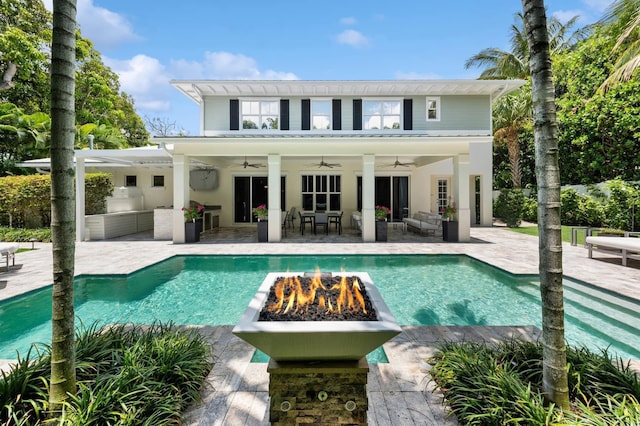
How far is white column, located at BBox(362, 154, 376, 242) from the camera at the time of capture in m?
11.4

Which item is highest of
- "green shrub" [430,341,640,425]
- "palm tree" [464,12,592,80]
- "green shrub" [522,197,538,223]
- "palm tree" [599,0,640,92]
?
"palm tree" [464,12,592,80]

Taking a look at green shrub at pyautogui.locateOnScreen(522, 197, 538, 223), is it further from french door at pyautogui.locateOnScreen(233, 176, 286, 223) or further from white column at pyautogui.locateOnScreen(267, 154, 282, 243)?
white column at pyautogui.locateOnScreen(267, 154, 282, 243)

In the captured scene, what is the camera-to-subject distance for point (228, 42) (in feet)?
41.7

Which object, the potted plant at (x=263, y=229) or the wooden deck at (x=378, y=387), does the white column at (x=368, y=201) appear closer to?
the potted plant at (x=263, y=229)

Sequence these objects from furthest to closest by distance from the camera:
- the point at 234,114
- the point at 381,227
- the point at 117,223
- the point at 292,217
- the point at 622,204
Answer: the point at 292,217 < the point at 234,114 < the point at 117,223 < the point at 622,204 < the point at 381,227

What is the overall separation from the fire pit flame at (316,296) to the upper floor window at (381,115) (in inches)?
474

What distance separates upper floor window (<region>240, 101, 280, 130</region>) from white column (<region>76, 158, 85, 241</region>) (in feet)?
20.8

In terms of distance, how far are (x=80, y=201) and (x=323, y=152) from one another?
914 cm

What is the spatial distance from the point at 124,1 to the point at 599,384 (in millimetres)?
6625

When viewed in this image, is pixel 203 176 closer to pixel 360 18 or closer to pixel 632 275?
pixel 360 18

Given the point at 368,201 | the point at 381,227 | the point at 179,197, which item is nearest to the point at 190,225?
the point at 179,197

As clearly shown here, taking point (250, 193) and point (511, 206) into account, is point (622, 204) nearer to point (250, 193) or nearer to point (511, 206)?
point (511, 206)

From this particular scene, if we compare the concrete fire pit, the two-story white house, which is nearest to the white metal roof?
the two-story white house

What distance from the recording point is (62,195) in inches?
79.4
